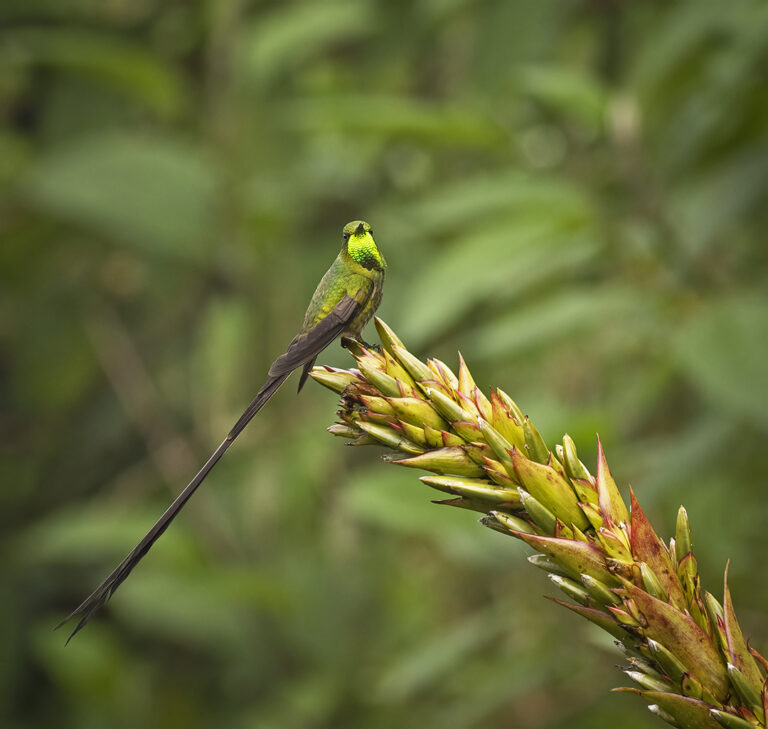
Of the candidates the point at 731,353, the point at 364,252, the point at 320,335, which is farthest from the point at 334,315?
the point at 731,353

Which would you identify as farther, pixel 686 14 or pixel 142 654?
pixel 142 654

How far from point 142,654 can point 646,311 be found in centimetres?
278

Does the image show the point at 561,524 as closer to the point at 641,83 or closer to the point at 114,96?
the point at 641,83

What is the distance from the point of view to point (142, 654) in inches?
155

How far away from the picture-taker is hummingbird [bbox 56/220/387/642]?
41.7 inches

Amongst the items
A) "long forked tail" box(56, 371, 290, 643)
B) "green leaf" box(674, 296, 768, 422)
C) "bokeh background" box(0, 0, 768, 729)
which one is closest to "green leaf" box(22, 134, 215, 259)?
"bokeh background" box(0, 0, 768, 729)

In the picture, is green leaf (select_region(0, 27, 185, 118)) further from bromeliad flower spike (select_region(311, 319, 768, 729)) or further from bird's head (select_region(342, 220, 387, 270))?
bromeliad flower spike (select_region(311, 319, 768, 729))

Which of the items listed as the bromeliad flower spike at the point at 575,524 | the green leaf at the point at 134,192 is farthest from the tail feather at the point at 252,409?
the green leaf at the point at 134,192

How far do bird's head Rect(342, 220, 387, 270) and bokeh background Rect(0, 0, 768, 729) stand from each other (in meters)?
0.74

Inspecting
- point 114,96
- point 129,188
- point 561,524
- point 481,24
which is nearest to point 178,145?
point 129,188

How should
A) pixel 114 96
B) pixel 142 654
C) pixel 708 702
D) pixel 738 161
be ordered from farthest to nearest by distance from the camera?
pixel 114 96 < pixel 142 654 < pixel 738 161 < pixel 708 702

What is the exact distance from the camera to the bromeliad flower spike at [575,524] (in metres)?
0.73

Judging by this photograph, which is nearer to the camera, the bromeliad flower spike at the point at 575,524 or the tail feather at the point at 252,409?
the bromeliad flower spike at the point at 575,524

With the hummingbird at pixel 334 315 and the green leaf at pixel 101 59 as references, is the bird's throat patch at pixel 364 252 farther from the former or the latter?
the green leaf at pixel 101 59
